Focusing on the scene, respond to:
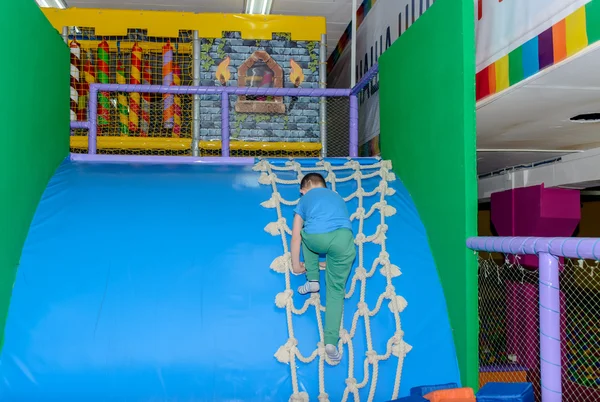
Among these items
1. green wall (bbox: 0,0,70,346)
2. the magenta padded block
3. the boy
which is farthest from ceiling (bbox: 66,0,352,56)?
the boy

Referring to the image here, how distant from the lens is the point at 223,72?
5.34 meters

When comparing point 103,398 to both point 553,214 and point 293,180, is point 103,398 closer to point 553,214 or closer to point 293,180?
point 293,180

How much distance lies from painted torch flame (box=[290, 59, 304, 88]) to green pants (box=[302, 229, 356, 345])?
274cm

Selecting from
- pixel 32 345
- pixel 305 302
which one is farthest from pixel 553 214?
pixel 32 345

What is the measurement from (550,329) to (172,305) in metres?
1.75

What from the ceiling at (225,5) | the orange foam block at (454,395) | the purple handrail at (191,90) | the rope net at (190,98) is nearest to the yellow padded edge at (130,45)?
the rope net at (190,98)

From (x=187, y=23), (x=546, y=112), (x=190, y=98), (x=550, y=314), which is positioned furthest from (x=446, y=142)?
(x=187, y=23)

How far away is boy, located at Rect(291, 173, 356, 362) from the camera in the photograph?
285 centimetres

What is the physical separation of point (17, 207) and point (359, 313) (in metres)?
1.83

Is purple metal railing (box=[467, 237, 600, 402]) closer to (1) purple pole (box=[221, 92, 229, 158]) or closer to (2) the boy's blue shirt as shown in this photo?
(2) the boy's blue shirt

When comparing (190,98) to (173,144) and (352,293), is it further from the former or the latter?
(352,293)

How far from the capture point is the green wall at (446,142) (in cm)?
289

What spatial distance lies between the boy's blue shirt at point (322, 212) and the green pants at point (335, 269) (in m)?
0.04

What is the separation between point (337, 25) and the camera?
22.2 feet
